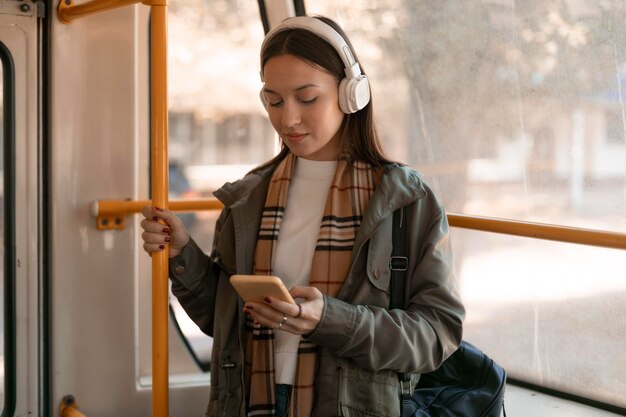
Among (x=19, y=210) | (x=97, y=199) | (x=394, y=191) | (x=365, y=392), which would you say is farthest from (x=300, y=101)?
(x=19, y=210)

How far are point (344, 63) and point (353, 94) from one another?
0.24 feet

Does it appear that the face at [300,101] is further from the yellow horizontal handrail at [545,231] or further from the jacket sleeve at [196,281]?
the yellow horizontal handrail at [545,231]

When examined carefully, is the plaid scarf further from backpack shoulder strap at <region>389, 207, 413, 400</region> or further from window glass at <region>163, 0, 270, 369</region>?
window glass at <region>163, 0, 270, 369</region>

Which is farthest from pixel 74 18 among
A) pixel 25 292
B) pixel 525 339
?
pixel 525 339

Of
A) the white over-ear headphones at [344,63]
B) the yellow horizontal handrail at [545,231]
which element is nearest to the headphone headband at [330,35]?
the white over-ear headphones at [344,63]

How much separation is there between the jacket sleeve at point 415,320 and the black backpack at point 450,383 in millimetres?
26

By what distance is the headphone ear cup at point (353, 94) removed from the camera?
6.25 feet

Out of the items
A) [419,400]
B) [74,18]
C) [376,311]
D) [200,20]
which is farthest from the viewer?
[200,20]

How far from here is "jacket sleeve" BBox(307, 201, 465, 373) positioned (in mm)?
1732

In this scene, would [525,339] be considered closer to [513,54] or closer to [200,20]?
[513,54]

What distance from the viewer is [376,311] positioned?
1794 mm

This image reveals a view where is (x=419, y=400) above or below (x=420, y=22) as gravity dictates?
below

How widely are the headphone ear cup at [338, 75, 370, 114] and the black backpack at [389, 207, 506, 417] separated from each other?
0.26 metres

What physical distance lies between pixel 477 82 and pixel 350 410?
1.44 meters
